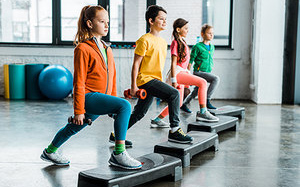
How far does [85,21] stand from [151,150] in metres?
1.44

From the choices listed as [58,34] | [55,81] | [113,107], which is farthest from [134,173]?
[58,34]

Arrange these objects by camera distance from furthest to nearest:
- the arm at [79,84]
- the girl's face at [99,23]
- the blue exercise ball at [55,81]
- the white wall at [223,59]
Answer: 1. the white wall at [223,59]
2. the blue exercise ball at [55,81]
3. the girl's face at [99,23]
4. the arm at [79,84]

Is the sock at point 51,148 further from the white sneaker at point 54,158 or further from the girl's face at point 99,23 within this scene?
the girl's face at point 99,23

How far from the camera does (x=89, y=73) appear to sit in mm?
2572

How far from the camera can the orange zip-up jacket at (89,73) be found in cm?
248

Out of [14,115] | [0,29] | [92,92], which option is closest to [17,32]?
[0,29]

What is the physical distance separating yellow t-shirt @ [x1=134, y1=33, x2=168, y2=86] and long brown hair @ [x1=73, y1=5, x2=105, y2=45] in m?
0.74

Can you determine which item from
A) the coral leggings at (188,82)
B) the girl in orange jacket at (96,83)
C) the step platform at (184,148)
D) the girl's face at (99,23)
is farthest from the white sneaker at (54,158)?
the coral leggings at (188,82)

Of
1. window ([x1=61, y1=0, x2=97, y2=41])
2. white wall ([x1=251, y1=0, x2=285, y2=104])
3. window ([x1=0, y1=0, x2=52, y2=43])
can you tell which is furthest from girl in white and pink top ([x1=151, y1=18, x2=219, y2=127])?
window ([x1=0, y1=0, x2=52, y2=43])

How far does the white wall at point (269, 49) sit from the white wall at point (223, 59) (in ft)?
1.72

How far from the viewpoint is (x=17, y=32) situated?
7.85m

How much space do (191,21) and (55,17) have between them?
8.98ft

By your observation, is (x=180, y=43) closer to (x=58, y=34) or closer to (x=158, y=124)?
(x=158, y=124)

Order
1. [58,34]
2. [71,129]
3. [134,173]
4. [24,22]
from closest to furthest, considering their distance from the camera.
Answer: [134,173] → [71,129] → [58,34] → [24,22]
